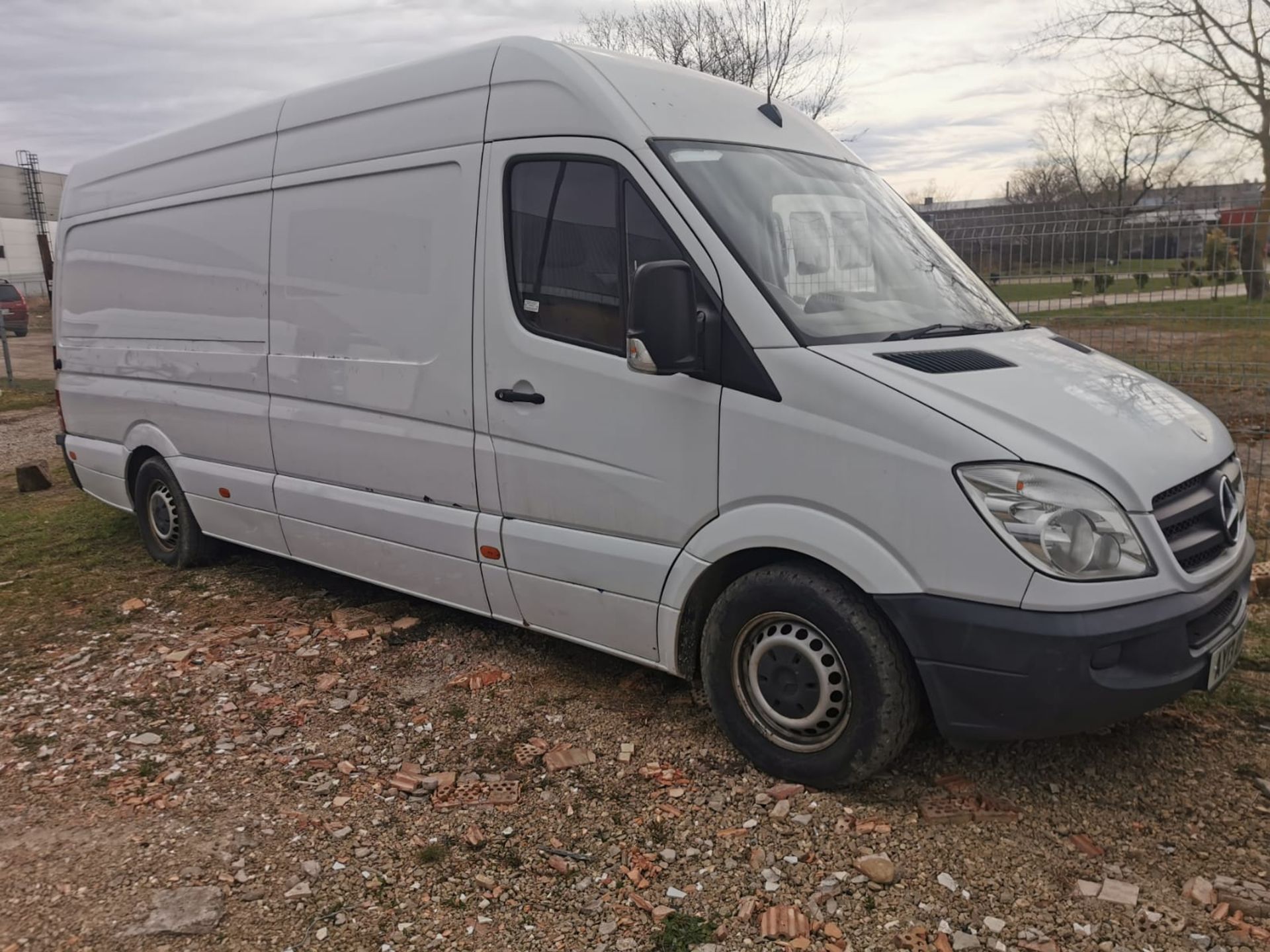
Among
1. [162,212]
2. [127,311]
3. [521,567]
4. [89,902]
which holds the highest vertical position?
[162,212]

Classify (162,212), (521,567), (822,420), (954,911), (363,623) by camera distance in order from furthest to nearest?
(162,212)
(363,623)
(521,567)
(822,420)
(954,911)

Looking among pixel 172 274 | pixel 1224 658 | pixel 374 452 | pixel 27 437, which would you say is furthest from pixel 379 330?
pixel 27 437

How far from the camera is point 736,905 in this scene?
3039 mm

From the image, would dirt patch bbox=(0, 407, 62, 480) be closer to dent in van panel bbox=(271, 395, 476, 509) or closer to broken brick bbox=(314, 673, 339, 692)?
dent in van panel bbox=(271, 395, 476, 509)

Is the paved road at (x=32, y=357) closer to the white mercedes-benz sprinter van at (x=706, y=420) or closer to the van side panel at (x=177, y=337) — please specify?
the van side panel at (x=177, y=337)

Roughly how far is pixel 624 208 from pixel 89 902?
2967 millimetres

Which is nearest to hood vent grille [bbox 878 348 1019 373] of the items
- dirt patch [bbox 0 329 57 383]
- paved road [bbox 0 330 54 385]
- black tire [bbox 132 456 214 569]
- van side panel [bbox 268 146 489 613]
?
van side panel [bbox 268 146 489 613]

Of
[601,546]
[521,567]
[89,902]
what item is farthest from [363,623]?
[89,902]

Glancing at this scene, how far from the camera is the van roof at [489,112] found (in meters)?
4.01

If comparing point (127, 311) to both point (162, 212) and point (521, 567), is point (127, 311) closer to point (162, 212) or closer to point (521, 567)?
point (162, 212)

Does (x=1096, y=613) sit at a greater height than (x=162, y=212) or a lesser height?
Answer: lesser

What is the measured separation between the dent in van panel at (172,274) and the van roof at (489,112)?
0.24m

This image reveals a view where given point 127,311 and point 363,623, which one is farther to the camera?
point 127,311

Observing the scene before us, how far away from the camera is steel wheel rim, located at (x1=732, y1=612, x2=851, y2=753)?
350 cm
